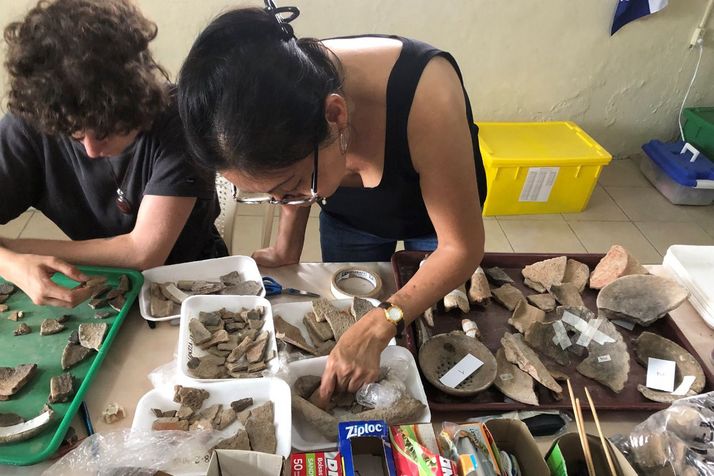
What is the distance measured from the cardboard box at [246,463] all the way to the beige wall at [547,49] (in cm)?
238

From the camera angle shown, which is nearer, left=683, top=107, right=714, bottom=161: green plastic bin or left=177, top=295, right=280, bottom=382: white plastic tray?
left=177, top=295, right=280, bottom=382: white plastic tray

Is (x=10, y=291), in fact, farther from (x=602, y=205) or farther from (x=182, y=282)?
(x=602, y=205)

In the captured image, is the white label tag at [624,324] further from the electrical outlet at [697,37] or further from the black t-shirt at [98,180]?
the electrical outlet at [697,37]

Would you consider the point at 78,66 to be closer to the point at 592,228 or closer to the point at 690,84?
the point at 592,228

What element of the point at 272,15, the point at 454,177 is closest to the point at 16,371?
the point at 272,15

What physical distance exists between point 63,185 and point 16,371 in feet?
1.94

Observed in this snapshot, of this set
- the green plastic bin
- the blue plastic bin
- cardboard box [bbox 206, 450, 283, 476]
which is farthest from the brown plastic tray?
the green plastic bin

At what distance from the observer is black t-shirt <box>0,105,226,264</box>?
1295 millimetres

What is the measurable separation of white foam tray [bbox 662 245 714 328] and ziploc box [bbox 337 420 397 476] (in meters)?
0.95

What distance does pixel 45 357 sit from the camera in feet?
3.50

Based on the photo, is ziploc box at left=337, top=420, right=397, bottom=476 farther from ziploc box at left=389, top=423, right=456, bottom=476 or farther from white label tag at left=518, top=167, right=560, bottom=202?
white label tag at left=518, top=167, right=560, bottom=202

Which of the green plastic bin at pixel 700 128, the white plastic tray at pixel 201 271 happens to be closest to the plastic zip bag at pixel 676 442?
the white plastic tray at pixel 201 271

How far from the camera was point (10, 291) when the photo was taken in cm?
121

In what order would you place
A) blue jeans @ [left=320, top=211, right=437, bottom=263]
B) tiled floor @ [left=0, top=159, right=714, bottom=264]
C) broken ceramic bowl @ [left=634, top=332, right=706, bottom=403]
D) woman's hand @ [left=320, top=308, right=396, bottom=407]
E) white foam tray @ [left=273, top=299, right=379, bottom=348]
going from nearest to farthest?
woman's hand @ [left=320, top=308, right=396, bottom=407], broken ceramic bowl @ [left=634, top=332, right=706, bottom=403], white foam tray @ [left=273, top=299, right=379, bottom=348], blue jeans @ [left=320, top=211, right=437, bottom=263], tiled floor @ [left=0, top=159, right=714, bottom=264]
